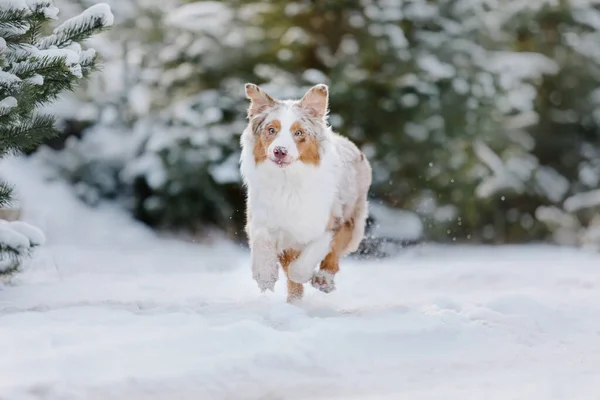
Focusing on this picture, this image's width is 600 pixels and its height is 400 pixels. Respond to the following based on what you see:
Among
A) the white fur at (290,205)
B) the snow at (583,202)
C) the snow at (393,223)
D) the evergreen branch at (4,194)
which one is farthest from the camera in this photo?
the snow at (583,202)

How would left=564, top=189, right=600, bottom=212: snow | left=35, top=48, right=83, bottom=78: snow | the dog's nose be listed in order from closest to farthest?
the dog's nose < left=35, top=48, right=83, bottom=78: snow < left=564, top=189, right=600, bottom=212: snow

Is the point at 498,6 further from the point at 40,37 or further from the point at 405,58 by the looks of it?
the point at 40,37

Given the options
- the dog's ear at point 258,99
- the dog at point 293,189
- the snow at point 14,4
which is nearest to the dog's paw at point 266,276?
the dog at point 293,189

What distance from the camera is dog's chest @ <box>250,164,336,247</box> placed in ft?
18.6

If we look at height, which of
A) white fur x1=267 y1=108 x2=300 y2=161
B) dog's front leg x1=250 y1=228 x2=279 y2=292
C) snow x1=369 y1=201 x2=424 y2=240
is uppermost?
white fur x1=267 y1=108 x2=300 y2=161

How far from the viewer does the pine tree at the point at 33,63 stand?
5.50 m

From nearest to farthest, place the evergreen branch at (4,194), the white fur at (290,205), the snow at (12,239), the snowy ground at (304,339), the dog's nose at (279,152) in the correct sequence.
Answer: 1. the snowy ground at (304,339)
2. the dog's nose at (279,152)
3. the white fur at (290,205)
4. the evergreen branch at (4,194)
5. the snow at (12,239)

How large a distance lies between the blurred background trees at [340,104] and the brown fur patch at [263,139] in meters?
5.04

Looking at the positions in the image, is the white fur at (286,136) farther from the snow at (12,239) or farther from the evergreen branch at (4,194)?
the snow at (12,239)

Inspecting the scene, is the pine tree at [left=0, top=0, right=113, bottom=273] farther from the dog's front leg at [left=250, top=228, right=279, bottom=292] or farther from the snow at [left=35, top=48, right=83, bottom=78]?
the dog's front leg at [left=250, top=228, right=279, bottom=292]

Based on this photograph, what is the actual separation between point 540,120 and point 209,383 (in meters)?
9.24

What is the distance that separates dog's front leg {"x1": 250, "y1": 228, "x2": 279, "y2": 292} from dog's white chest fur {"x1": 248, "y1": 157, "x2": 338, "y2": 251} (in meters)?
0.17

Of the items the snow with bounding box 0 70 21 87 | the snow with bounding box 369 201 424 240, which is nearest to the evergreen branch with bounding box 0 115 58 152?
the snow with bounding box 0 70 21 87

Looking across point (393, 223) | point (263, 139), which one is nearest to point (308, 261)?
point (263, 139)
